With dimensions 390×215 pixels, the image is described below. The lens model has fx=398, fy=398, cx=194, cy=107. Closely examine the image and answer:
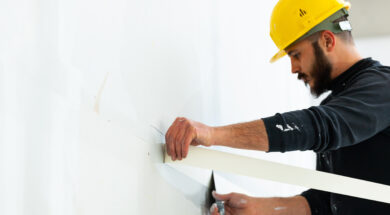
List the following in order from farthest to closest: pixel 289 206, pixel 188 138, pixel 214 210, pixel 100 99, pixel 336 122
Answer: pixel 289 206
pixel 214 210
pixel 336 122
pixel 188 138
pixel 100 99

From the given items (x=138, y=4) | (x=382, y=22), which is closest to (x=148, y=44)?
(x=138, y=4)

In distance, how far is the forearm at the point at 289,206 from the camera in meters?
1.54

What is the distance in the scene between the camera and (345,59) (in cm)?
137

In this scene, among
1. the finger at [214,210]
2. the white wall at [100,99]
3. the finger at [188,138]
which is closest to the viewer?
the white wall at [100,99]

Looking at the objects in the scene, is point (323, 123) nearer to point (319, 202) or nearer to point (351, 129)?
point (351, 129)

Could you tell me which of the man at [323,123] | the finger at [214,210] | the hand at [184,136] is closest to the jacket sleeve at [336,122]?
the man at [323,123]

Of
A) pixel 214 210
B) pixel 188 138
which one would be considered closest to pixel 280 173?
pixel 188 138

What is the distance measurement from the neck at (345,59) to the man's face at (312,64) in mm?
25

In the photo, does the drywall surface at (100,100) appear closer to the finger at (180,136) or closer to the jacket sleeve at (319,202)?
the finger at (180,136)

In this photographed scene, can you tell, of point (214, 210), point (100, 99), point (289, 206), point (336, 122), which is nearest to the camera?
point (100, 99)

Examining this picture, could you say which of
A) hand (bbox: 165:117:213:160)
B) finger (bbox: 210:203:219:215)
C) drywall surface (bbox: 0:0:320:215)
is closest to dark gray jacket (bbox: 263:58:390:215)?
hand (bbox: 165:117:213:160)

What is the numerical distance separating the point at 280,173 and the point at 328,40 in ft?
1.84

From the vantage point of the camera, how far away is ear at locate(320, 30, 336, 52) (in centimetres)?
134

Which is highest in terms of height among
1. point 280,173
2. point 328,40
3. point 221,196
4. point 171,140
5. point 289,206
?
point 328,40
